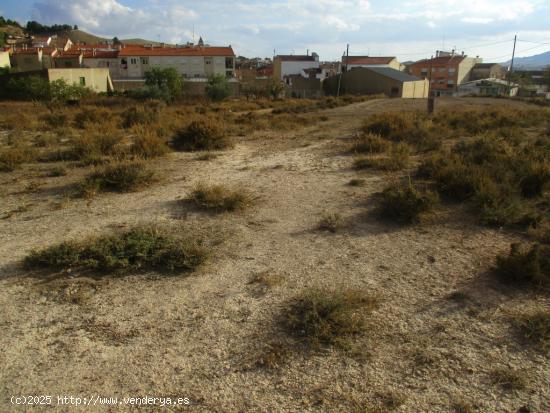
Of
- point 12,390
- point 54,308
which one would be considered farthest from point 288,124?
point 12,390

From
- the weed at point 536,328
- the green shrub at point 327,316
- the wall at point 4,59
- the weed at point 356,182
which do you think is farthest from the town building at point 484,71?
the green shrub at point 327,316

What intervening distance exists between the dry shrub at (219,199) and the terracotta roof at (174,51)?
6625 cm

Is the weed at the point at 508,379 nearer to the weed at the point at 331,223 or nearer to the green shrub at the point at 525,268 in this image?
the green shrub at the point at 525,268

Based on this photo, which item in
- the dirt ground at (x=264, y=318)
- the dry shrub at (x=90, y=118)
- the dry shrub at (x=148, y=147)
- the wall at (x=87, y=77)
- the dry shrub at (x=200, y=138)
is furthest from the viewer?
the wall at (x=87, y=77)

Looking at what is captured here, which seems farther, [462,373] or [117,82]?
[117,82]

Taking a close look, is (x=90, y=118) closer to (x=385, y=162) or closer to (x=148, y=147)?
(x=148, y=147)

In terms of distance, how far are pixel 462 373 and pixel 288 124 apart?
14.0 m

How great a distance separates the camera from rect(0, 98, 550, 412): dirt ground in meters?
3.27

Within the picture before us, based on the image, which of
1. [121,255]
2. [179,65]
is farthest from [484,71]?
[121,255]

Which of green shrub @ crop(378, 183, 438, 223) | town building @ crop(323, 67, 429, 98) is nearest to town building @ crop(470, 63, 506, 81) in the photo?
town building @ crop(323, 67, 429, 98)

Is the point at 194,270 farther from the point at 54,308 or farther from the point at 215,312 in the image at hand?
the point at 54,308

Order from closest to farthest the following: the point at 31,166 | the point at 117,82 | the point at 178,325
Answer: the point at 178,325, the point at 31,166, the point at 117,82

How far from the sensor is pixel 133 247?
524 centimetres

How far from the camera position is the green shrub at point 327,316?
3.84m
